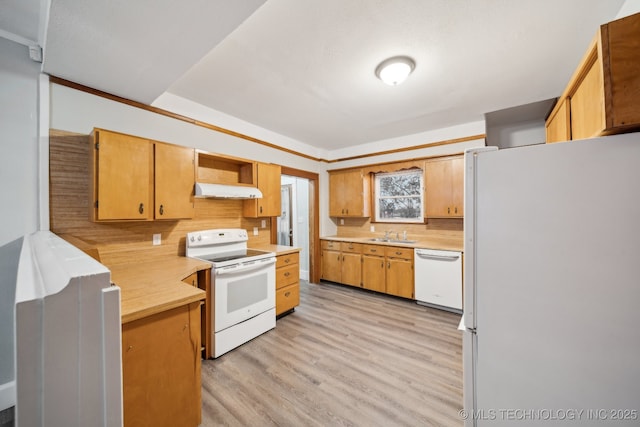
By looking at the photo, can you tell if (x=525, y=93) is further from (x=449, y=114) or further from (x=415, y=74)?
(x=415, y=74)

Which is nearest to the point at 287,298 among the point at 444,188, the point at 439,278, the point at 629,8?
the point at 439,278

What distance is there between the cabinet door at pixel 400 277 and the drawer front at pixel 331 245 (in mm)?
1008

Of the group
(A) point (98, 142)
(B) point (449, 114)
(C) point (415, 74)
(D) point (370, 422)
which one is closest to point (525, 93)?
(B) point (449, 114)

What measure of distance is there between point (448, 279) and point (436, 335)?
87 cm

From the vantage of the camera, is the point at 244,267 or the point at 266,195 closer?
the point at 244,267

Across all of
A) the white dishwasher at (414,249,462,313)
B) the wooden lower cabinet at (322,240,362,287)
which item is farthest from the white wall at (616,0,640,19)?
the wooden lower cabinet at (322,240,362,287)

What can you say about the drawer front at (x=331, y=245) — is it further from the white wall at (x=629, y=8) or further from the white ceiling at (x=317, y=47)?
the white wall at (x=629, y=8)

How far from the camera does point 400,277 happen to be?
3.76m

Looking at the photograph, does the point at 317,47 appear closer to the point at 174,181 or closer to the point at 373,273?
the point at 174,181

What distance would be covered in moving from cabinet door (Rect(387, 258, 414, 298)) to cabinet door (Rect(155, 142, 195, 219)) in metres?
2.92

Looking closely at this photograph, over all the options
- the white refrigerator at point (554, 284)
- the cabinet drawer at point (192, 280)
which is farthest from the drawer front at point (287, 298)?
the white refrigerator at point (554, 284)

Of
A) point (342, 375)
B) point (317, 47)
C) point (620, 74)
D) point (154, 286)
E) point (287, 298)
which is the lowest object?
point (342, 375)

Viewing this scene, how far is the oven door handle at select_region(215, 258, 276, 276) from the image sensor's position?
2.35 metres

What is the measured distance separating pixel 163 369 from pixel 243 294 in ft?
3.84
